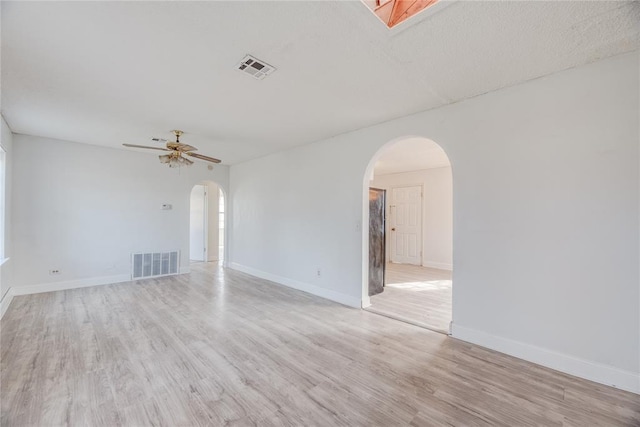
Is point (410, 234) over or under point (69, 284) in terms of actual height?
over

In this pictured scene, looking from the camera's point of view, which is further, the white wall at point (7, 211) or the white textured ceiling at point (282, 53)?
the white wall at point (7, 211)

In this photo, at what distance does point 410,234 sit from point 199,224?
6.10m

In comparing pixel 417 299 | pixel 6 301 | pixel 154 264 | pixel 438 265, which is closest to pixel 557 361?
pixel 417 299

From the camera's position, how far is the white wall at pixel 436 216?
6.87m

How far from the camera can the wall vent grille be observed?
5441 millimetres

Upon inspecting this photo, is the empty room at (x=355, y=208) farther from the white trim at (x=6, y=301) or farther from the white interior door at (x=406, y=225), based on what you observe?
the white interior door at (x=406, y=225)

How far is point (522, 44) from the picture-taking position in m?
1.96

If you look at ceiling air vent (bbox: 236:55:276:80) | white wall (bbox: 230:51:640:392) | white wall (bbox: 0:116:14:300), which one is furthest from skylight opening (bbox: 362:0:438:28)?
white wall (bbox: 0:116:14:300)

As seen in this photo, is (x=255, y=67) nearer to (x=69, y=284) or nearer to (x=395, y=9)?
(x=395, y=9)

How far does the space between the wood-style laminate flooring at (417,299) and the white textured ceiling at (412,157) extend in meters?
2.33

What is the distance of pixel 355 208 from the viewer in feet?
13.0

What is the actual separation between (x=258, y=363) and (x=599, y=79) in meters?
3.72

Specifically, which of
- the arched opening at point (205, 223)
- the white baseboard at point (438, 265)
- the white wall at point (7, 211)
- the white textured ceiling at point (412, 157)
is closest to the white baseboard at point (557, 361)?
the white textured ceiling at point (412, 157)

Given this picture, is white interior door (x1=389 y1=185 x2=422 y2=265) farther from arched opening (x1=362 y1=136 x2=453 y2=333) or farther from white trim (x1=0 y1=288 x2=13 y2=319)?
white trim (x1=0 y1=288 x2=13 y2=319)
